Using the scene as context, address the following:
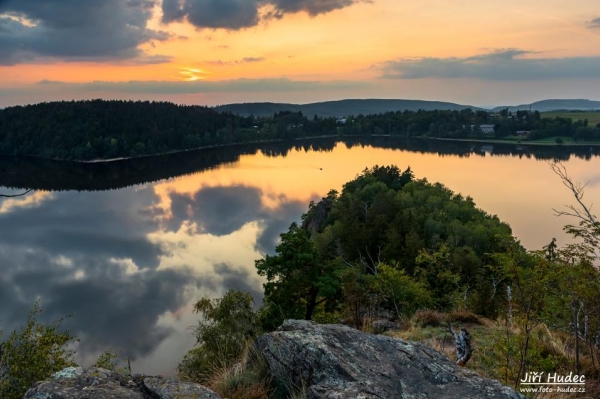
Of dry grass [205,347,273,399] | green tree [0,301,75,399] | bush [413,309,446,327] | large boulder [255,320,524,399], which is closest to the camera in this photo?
large boulder [255,320,524,399]

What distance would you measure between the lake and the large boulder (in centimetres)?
341

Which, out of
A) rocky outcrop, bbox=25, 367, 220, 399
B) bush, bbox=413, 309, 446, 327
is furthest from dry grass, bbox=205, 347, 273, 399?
bush, bbox=413, 309, 446, 327

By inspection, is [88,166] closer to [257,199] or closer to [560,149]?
[257,199]

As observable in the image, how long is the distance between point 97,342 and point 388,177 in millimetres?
52739

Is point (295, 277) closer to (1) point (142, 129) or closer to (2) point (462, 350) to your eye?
(2) point (462, 350)

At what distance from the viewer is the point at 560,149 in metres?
130

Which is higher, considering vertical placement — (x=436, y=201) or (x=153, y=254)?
(x=436, y=201)

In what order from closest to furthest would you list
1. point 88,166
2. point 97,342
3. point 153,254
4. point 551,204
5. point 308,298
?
point 308,298 → point 97,342 → point 153,254 → point 551,204 → point 88,166

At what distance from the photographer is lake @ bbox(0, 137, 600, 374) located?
31734 millimetres

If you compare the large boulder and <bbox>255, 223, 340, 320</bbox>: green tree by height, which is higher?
the large boulder

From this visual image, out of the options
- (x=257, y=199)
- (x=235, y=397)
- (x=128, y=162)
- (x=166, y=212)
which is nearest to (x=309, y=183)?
(x=257, y=199)

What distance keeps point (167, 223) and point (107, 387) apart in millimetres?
57999

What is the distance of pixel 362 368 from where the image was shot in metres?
4.86

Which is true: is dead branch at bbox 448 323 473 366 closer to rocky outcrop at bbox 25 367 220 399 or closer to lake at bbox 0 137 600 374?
rocky outcrop at bbox 25 367 220 399
